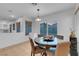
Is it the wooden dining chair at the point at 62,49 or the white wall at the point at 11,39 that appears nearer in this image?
the wooden dining chair at the point at 62,49

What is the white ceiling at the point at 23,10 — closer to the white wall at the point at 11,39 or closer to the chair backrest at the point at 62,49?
the white wall at the point at 11,39

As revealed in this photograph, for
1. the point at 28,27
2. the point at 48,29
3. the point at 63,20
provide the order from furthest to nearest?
the point at 28,27 → the point at 48,29 → the point at 63,20

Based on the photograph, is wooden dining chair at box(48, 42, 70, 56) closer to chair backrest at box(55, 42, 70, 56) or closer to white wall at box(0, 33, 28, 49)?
chair backrest at box(55, 42, 70, 56)

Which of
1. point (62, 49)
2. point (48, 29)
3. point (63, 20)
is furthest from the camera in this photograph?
point (48, 29)

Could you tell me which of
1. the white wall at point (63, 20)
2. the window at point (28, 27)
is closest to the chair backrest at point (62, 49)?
the white wall at point (63, 20)

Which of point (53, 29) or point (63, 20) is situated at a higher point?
point (63, 20)

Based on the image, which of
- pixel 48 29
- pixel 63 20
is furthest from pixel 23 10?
pixel 63 20

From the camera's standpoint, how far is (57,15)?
5109 millimetres

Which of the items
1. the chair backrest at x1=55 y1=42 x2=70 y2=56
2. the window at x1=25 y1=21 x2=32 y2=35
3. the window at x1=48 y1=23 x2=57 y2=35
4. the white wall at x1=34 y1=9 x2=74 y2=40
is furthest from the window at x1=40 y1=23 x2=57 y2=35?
the chair backrest at x1=55 y1=42 x2=70 y2=56

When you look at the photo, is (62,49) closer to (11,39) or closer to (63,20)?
(63,20)

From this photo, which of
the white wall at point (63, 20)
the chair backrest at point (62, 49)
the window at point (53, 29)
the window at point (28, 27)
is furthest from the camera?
the window at point (28, 27)

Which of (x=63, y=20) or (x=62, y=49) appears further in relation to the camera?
(x=63, y=20)

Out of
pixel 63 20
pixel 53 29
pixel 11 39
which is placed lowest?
pixel 11 39

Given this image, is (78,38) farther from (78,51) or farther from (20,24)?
(20,24)
